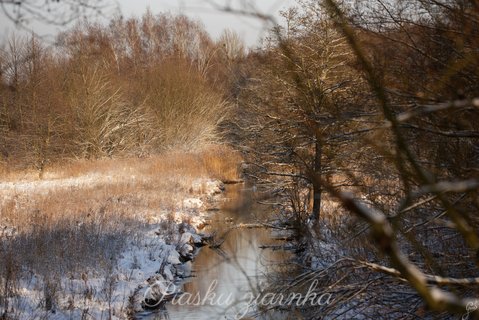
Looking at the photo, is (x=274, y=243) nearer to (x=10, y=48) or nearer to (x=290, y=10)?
(x=290, y=10)

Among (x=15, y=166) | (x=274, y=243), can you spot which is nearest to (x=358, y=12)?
(x=274, y=243)

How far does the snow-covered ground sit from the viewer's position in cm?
627

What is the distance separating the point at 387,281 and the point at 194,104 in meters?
26.5

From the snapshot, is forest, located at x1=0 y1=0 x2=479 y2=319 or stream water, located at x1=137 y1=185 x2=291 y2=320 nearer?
forest, located at x1=0 y1=0 x2=479 y2=319

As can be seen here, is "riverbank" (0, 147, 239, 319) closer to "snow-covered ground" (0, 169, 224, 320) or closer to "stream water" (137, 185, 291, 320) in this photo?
"snow-covered ground" (0, 169, 224, 320)

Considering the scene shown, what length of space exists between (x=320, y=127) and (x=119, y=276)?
5.10 meters

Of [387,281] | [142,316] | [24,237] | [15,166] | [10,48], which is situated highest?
[10,48]

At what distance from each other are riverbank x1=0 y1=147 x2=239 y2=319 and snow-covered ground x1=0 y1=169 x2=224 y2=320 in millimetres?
15

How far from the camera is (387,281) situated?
387 centimetres

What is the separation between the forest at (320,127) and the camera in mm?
1323

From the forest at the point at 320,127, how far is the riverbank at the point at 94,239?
25 centimetres

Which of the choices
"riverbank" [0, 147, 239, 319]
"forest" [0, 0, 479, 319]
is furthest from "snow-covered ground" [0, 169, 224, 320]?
"forest" [0, 0, 479, 319]

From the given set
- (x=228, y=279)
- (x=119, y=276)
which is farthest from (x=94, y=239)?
(x=228, y=279)

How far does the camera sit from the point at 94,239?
29.9ft
